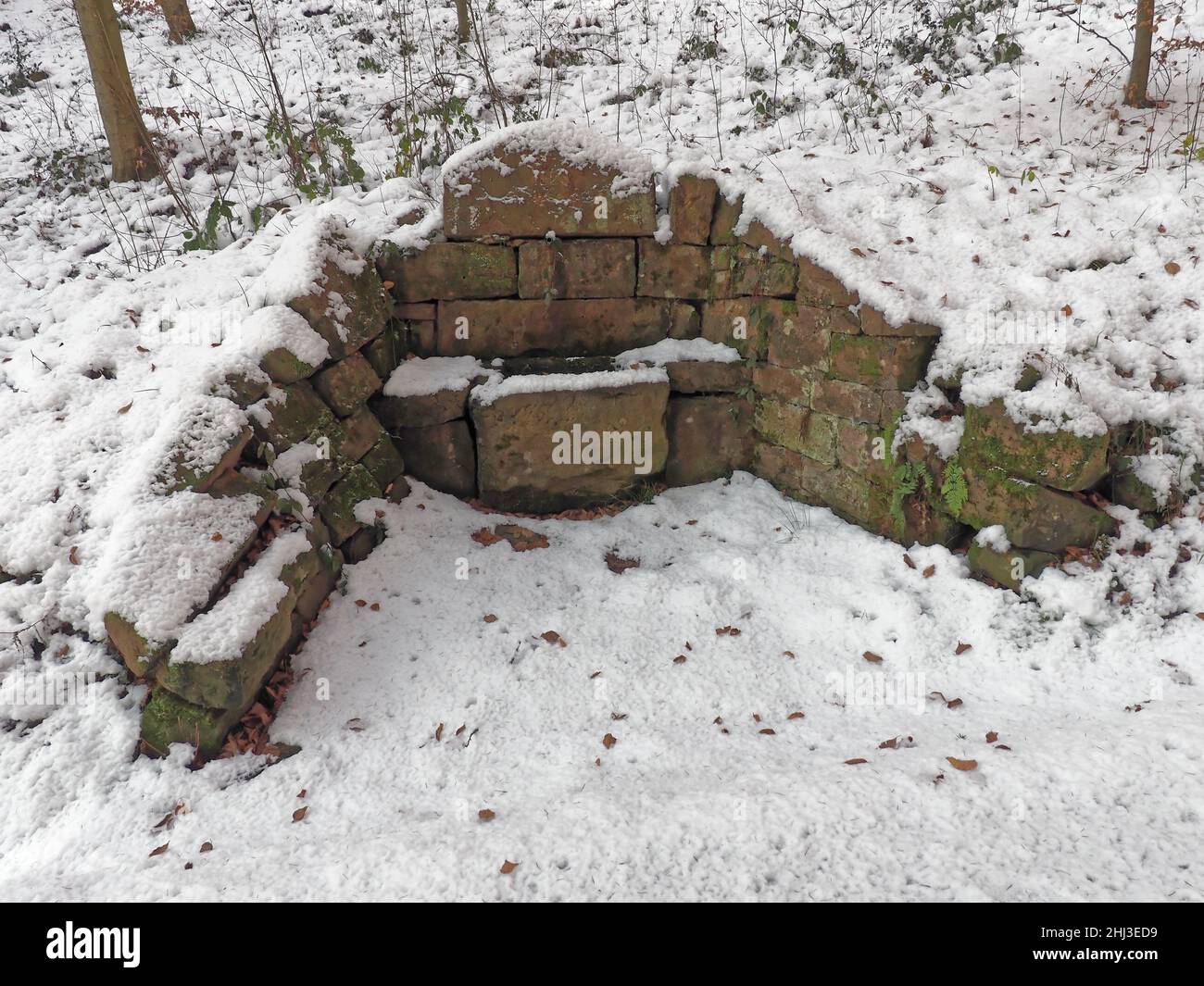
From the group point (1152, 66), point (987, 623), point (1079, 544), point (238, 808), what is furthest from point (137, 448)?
point (1152, 66)

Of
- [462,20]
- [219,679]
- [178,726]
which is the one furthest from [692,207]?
[462,20]

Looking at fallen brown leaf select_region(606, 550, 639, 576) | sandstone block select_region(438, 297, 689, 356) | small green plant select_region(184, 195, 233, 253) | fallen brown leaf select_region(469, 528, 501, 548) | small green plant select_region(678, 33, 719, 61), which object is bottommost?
fallen brown leaf select_region(606, 550, 639, 576)

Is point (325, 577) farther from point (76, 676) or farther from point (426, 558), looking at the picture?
point (76, 676)

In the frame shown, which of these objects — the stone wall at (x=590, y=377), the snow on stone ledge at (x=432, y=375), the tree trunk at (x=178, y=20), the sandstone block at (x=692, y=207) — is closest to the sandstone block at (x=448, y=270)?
the stone wall at (x=590, y=377)

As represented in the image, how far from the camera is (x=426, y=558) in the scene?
411cm

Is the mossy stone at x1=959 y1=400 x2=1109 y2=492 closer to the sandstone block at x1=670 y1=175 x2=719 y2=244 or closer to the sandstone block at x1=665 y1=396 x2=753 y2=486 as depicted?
the sandstone block at x1=665 y1=396 x2=753 y2=486

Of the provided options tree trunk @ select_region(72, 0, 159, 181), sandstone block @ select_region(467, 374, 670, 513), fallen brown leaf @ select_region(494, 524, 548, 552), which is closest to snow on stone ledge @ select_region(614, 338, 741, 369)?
sandstone block @ select_region(467, 374, 670, 513)

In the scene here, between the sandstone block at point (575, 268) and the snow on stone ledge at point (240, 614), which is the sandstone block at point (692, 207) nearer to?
the sandstone block at point (575, 268)

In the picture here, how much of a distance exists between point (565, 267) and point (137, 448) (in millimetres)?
2686

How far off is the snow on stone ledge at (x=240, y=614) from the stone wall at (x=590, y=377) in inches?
6.9

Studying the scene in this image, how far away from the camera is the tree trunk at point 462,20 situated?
8305 millimetres

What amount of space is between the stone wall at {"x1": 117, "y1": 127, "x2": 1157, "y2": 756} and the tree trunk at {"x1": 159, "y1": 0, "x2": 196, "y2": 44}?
27.2 feet

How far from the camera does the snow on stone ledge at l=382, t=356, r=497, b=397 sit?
446 cm

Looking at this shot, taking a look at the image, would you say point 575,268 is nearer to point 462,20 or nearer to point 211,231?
point 211,231
